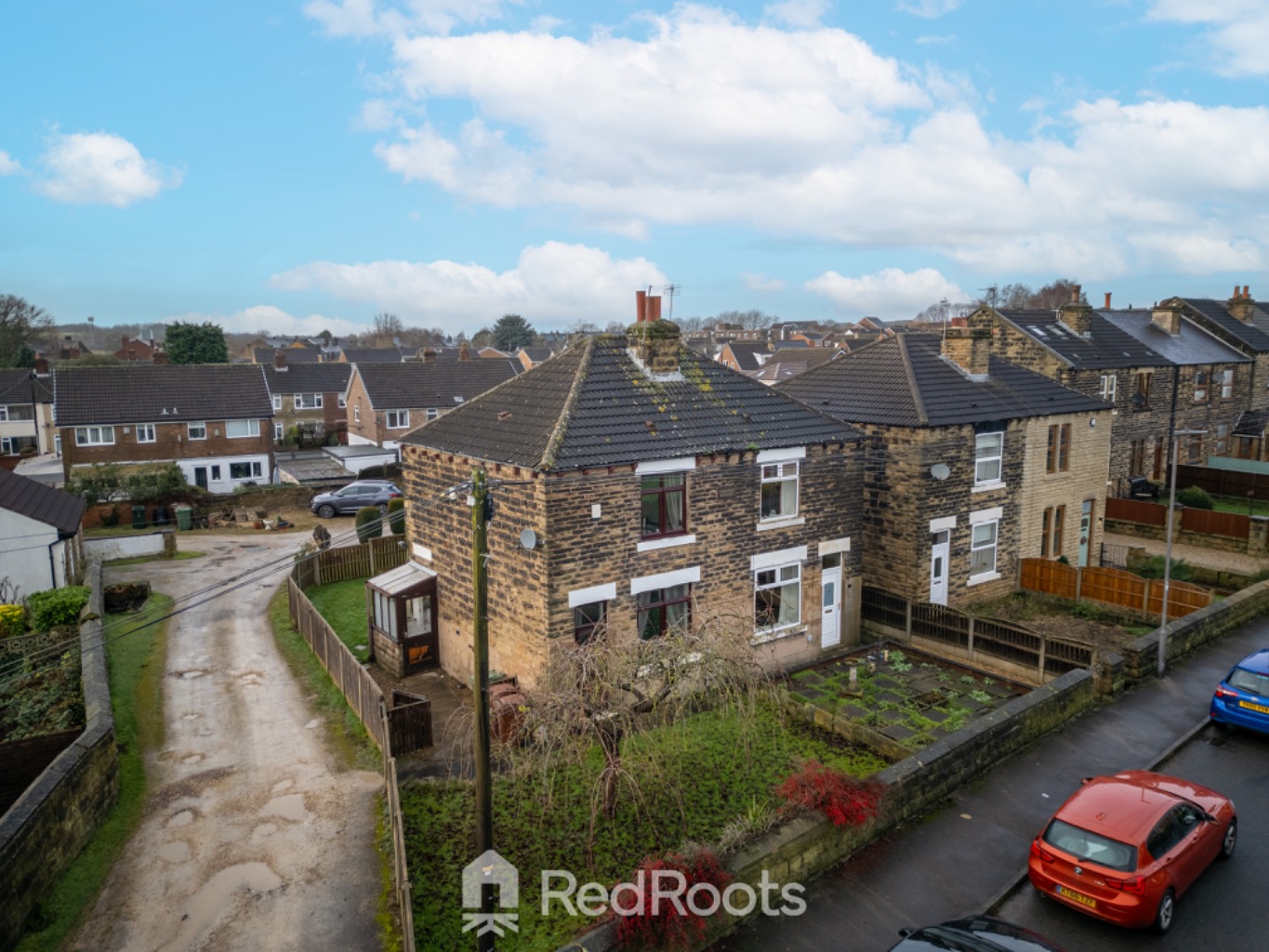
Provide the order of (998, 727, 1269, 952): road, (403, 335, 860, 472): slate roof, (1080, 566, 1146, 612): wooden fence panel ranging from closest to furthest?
(998, 727, 1269, 952): road → (403, 335, 860, 472): slate roof → (1080, 566, 1146, 612): wooden fence panel

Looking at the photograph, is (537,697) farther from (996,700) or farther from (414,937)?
(996,700)

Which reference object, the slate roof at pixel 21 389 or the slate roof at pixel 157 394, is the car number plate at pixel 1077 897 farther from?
the slate roof at pixel 21 389

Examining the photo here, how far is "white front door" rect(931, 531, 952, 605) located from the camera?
23000 millimetres

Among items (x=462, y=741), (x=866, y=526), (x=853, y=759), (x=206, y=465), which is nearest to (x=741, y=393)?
(x=866, y=526)

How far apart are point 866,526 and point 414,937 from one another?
16956mm

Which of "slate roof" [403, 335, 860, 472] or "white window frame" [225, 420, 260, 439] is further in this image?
"white window frame" [225, 420, 260, 439]

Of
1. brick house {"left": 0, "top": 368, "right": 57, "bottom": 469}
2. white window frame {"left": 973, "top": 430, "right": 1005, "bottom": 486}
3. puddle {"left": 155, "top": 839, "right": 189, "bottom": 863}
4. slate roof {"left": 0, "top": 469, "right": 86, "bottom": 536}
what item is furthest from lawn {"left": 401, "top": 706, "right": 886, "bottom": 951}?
brick house {"left": 0, "top": 368, "right": 57, "bottom": 469}

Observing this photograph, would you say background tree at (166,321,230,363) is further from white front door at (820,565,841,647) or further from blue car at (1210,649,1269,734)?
blue car at (1210,649,1269,734)

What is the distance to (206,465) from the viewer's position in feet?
161

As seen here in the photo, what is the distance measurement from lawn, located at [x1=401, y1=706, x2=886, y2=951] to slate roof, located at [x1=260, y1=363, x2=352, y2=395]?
194 ft

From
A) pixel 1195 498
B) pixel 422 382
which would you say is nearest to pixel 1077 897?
pixel 1195 498

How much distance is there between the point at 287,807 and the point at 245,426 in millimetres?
40269

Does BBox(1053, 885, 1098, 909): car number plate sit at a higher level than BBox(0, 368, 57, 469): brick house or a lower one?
lower

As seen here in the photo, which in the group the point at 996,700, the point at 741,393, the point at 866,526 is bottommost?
the point at 996,700
